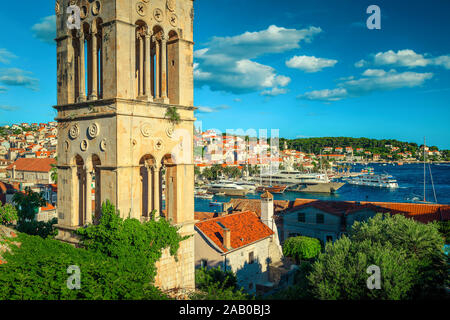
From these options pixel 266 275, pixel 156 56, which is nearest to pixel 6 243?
pixel 156 56

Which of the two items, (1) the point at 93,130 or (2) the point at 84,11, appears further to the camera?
(2) the point at 84,11

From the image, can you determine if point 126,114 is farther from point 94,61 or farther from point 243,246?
point 243,246

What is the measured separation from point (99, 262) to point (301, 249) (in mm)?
23194

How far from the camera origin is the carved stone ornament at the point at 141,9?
44.9ft

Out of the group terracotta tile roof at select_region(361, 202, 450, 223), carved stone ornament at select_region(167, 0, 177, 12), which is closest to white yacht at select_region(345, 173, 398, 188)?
terracotta tile roof at select_region(361, 202, 450, 223)

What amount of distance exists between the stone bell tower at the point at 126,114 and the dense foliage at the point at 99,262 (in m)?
0.81

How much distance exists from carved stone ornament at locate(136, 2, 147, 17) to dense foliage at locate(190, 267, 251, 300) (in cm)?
1076

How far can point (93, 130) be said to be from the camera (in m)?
13.7

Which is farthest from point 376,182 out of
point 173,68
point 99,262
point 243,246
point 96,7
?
point 99,262

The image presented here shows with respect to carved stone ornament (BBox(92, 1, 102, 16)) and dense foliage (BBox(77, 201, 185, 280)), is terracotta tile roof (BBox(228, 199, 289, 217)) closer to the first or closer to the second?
dense foliage (BBox(77, 201, 185, 280))

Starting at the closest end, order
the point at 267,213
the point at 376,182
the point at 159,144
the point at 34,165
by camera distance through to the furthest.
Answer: the point at 159,144 → the point at 267,213 → the point at 34,165 → the point at 376,182

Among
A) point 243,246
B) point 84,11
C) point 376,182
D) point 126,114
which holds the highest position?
point 84,11

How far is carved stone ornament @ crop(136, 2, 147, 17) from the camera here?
13.7 meters
